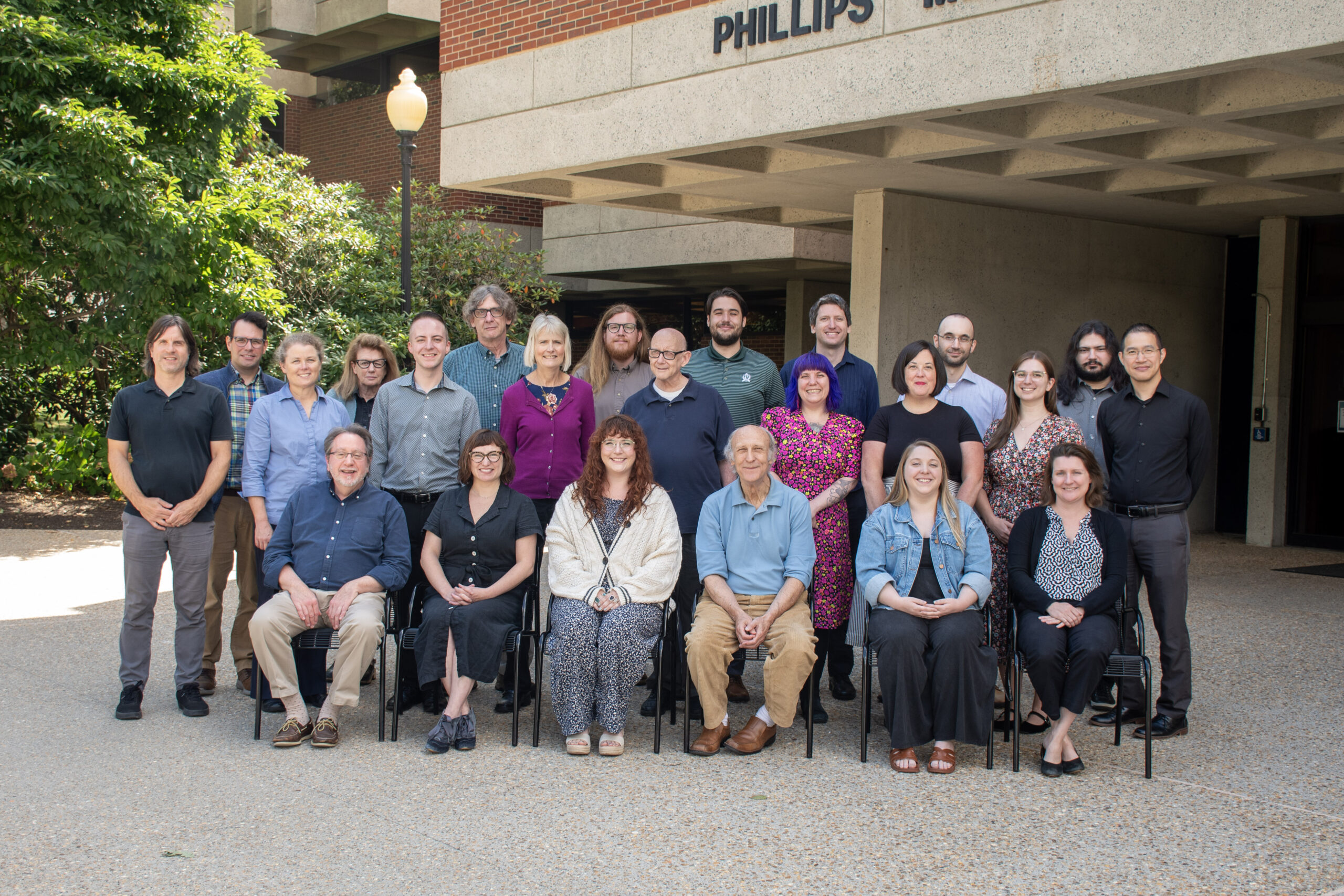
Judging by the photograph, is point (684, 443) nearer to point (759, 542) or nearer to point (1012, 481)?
point (759, 542)

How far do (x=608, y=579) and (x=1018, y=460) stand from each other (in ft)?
6.51

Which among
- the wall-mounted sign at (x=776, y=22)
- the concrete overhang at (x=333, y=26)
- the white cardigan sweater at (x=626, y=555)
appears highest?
the concrete overhang at (x=333, y=26)

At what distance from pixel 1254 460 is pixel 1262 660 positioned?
601 cm

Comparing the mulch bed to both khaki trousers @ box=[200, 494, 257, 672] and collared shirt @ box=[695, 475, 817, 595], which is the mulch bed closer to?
khaki trousers @ box=[200, 494, 257, 672]

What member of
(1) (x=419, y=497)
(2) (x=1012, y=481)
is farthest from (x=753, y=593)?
(1) (x=419, y=497)

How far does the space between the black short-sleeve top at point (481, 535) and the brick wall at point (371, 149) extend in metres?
13.2

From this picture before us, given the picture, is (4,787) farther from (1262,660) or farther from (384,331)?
(384,331)

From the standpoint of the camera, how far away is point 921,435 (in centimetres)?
546

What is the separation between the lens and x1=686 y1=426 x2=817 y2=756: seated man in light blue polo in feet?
16.5

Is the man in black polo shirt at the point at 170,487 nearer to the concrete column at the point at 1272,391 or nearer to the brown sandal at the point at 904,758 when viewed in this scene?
the brown sandal at the point at 904,758

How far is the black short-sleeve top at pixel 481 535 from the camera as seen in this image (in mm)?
5336

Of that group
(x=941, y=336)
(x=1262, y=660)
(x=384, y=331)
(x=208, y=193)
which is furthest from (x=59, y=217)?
(x=1262, y=660)

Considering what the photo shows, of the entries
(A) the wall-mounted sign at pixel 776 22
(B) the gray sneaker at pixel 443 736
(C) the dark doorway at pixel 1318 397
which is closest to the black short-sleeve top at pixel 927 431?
(B) the gray sneaker at pixel 443 736

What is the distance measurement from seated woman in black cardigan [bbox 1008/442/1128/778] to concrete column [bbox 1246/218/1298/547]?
8.08 metres
